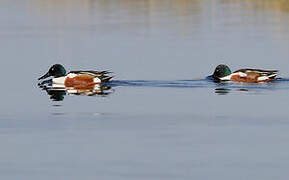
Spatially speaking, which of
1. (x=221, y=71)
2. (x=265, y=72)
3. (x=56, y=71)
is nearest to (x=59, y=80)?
(x=56, y=71)

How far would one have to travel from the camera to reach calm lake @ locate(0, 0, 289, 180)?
1259cm

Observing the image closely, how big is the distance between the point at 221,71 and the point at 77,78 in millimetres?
2426

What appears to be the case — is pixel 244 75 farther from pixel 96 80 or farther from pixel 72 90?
pixel 72 90

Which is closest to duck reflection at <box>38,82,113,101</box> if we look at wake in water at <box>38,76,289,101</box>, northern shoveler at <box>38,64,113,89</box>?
wake in water at <box>38,76,289,101</box>

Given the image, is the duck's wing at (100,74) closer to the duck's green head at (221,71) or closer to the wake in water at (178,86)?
the wake in water at (178,86)

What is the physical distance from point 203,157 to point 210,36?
14.7 m

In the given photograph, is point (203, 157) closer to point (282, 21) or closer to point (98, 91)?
point (98, 91)

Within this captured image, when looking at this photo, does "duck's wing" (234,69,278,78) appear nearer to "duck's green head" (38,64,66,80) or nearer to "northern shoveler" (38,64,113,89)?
"northern shoveler" (38,64,113,89)

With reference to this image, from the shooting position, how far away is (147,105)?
54.7ft

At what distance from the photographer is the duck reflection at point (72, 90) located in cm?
1841

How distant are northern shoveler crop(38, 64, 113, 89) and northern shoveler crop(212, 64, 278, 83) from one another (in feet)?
6.09

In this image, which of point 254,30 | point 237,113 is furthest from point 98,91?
point 254,30

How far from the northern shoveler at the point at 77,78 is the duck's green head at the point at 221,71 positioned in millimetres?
1797

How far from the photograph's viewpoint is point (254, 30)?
2897 cm
